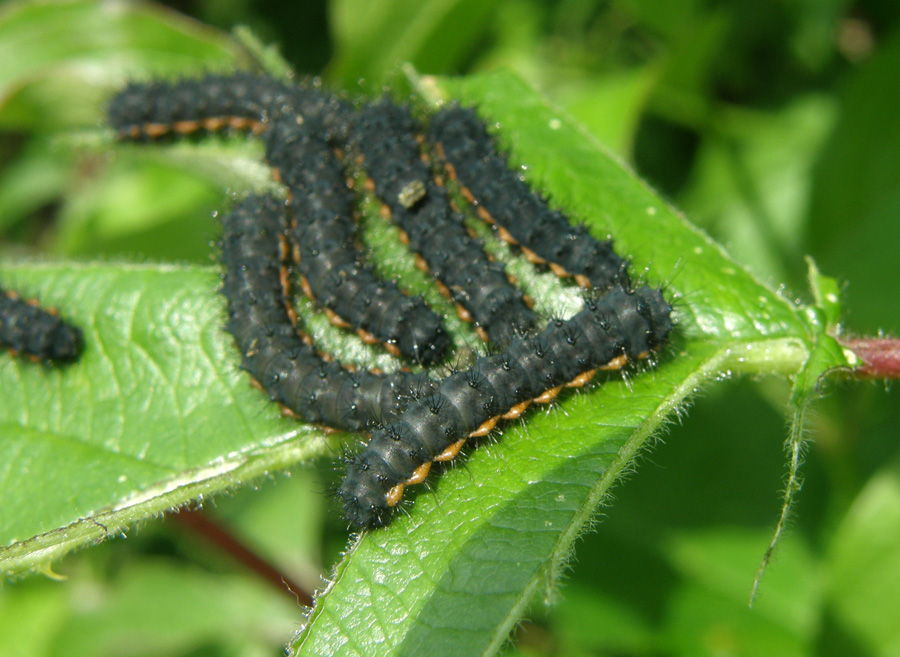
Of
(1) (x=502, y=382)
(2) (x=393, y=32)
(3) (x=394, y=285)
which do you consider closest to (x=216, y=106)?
(2) (x=393, y=32)

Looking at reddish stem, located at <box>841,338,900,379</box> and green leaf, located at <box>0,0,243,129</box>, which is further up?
reddish stem, located at <box>841,338,900,379</box>

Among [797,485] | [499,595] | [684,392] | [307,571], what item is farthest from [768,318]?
[307,571]

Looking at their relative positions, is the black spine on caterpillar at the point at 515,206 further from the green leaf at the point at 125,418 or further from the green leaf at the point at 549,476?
the green leaf at the point at 125,418

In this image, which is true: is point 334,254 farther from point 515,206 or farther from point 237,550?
point 237,550

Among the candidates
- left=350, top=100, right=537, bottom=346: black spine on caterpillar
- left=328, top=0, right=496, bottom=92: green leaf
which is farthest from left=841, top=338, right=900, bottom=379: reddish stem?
left=328, top=0, right=496, bottom=92: green leaf

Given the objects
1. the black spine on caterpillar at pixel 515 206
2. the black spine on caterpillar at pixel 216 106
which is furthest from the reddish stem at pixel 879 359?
the black spine on caterpillar at pixel 216 106

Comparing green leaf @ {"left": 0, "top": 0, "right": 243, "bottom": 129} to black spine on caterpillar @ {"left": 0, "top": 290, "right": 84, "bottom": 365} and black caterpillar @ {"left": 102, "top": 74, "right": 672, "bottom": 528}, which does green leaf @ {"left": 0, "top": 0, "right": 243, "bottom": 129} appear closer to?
black caterpillar @ {"left": 102, "top": 74, "right": 672, "bottom": 528}
